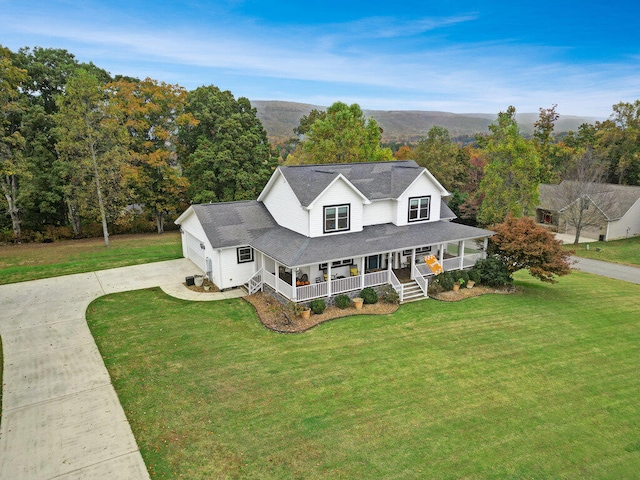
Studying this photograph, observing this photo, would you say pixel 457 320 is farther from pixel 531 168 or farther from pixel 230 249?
pixel 531 168

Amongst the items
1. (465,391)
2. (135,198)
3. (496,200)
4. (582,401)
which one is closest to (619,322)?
(582,401)

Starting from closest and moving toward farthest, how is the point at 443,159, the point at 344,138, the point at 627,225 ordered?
the point at 344,138 → the point at 627,225 → the point at 443,159

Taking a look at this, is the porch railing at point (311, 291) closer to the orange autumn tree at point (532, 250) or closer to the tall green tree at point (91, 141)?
the orange autumn tree at point (532, 250)

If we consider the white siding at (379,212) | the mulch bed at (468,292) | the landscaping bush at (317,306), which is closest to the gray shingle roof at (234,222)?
the landscaping bush at (317,306)

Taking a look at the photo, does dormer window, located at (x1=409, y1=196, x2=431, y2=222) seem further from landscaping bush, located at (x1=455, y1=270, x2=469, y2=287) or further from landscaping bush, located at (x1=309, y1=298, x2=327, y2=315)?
landscaping bush, located at (x1=309, y1=298, x2=327, y2=315)

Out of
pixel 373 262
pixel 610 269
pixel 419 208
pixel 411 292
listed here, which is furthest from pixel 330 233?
pixel 610 269

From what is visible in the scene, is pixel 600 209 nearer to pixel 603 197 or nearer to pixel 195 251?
pixel 603 197

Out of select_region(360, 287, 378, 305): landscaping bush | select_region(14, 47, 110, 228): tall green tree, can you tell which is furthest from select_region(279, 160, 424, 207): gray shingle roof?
select_region(14, 47, 110, 228): tall green tree
